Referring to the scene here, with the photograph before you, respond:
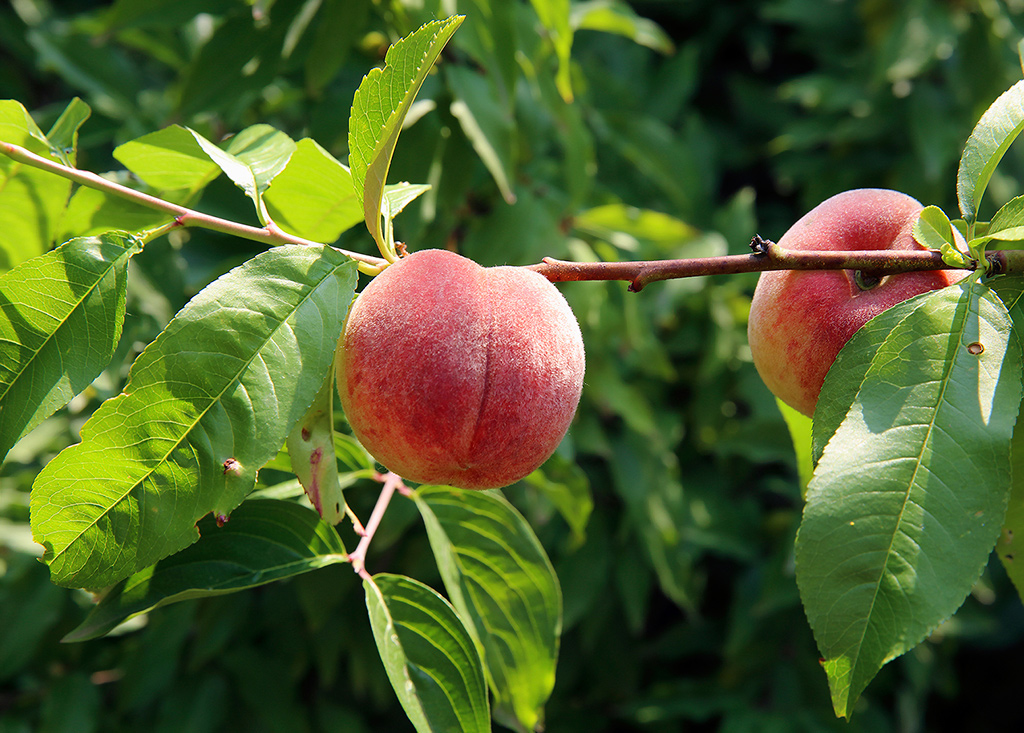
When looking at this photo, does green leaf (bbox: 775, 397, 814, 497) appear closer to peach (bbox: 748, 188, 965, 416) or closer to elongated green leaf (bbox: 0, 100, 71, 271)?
peach (bbox: 748, 188, 965, 416)

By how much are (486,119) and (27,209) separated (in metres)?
0.65

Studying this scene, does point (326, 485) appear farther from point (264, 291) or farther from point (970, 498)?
point (970, 498)

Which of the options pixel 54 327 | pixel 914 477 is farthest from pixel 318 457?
pixel 914 477

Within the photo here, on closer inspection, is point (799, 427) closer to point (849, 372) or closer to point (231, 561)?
point (849, 372)

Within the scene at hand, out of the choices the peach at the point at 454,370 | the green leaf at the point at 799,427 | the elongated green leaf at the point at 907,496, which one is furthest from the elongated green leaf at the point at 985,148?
the peach at the point at 454,370

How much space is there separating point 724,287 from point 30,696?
1.79 meters

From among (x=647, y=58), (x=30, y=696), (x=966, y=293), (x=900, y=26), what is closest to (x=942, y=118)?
(x=900, y=26)

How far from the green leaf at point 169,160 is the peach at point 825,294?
1.98 feet

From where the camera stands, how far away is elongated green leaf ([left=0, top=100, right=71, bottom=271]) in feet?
2.82

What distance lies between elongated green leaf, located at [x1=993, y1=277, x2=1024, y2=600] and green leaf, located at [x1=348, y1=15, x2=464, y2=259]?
521mm

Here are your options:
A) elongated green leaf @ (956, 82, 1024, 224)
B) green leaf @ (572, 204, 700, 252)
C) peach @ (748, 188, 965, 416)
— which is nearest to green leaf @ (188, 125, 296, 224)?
peach @ (748, 188, 965, 416)

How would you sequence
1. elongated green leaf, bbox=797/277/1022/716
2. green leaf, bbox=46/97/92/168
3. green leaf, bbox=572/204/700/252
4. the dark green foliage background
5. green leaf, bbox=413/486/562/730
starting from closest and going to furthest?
elongated green leaf, bbox=797/277/1022/716 < green leaf, bbox=46/97/92/168 < green leaf, bbox=413/486/562/730 < the dark green foliage background < green leaf, bbox=572/204/700/252

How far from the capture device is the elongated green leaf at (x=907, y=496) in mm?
558

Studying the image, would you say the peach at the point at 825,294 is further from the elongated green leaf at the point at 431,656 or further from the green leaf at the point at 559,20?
the green leaf at the point at 559,20
